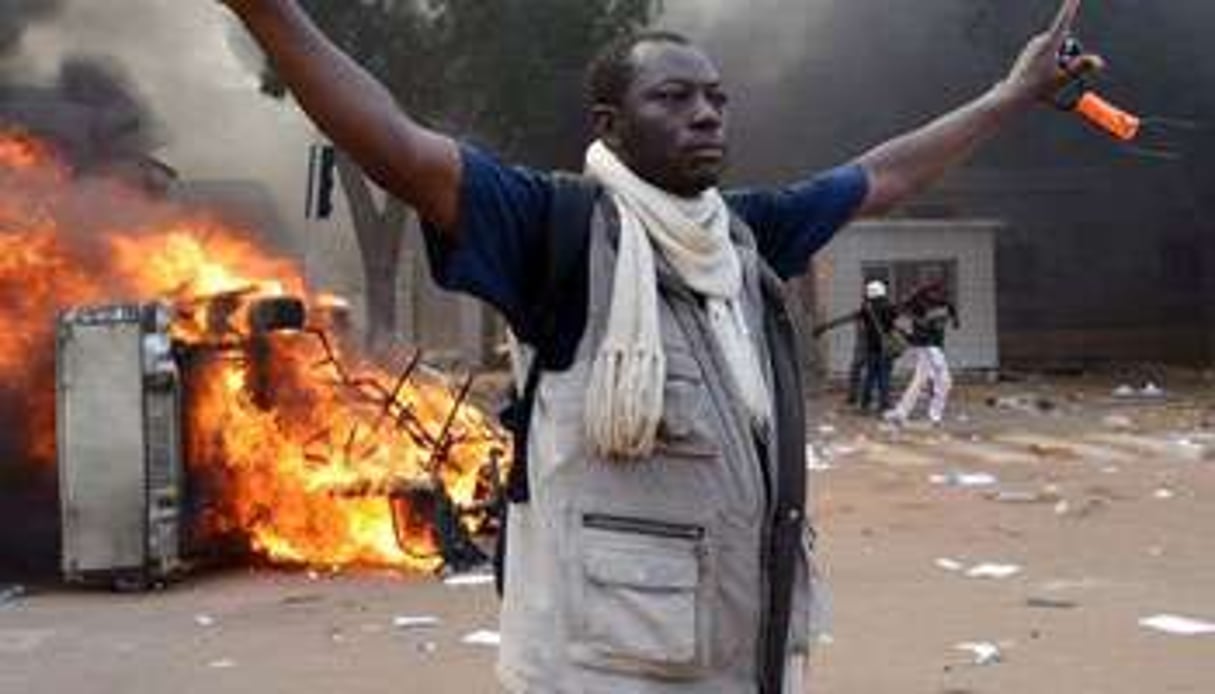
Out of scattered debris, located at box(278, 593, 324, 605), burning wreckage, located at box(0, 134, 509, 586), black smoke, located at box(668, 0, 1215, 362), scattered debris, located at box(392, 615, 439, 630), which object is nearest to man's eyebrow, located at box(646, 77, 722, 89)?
scattered debris, located at box(392, 615, 439, 630)

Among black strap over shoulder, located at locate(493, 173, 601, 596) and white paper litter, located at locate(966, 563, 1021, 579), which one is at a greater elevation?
black strap over shoulder, located at locate(493, 173, 601, 596)

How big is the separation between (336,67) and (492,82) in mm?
20430

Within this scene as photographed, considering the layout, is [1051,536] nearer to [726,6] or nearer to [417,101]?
[417,101]

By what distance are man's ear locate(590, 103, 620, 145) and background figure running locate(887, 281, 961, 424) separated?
15.7 meters

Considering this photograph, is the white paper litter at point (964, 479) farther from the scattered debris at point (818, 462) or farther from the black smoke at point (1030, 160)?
the black smoke at point (1030, 160)

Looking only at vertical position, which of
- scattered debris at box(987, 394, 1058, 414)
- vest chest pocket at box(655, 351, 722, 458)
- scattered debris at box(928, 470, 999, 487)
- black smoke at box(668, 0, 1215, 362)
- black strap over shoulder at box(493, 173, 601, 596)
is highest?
black smoke at box(668, 0, 1215, 362)

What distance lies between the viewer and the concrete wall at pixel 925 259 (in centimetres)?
2459

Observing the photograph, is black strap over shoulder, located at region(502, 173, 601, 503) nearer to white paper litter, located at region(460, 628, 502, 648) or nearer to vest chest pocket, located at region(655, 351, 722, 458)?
vest chest pocket, located at region(655, 351, 722, 458)

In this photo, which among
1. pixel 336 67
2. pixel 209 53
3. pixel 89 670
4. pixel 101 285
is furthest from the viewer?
pixel 209 53

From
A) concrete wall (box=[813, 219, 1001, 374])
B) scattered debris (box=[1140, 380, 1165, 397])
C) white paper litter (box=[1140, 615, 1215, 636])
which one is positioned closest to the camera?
white paper litter (box=[1140, 615, 1215, 636])

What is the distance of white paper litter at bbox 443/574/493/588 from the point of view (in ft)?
28.3

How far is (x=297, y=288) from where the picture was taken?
36.8 feet

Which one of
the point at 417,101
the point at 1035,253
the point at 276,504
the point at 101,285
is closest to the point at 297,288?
the point at 101,285

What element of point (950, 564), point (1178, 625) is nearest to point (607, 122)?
point (1178, 625)
